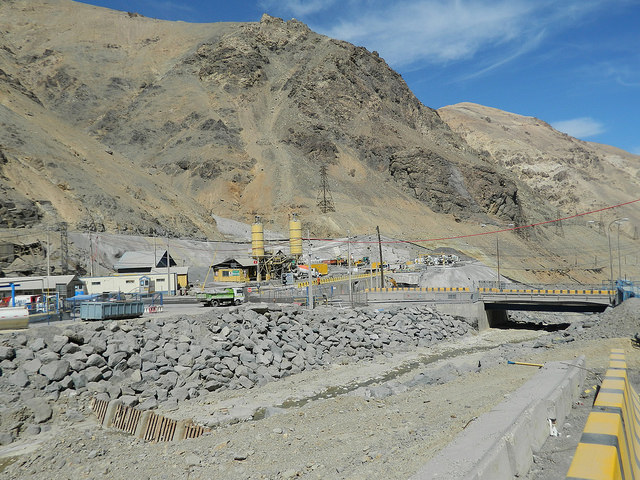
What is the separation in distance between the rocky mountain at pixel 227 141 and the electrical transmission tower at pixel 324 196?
1.54 m

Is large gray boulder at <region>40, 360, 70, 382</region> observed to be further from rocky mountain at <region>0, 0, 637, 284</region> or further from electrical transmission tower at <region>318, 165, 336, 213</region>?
electrical transmission tower at <region>318, 165, 336, 213</region>

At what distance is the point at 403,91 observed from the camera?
A: 145m

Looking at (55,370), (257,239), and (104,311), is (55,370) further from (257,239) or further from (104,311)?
(257,239)

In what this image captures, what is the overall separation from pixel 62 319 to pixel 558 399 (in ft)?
86.8

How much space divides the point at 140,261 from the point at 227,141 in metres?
65.6

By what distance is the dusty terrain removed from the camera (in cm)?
884

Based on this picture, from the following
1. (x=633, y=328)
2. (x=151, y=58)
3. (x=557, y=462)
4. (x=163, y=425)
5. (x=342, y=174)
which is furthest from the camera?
(x=151, y=58)

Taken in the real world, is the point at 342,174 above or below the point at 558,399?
above

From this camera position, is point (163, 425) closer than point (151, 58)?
Yes

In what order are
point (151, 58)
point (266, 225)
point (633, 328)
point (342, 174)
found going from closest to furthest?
point (633, 328) → point (266, 225) → point (342, 174) → point (151, 58)

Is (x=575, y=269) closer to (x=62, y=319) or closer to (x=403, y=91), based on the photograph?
(x=403, y=91)

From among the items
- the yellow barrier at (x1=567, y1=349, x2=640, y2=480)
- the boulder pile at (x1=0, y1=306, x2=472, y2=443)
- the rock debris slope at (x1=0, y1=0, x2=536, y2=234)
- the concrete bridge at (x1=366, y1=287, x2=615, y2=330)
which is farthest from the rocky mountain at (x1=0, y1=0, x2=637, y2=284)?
the yellow barrier at (x1=567, y1=349, x2=640, y2=480)

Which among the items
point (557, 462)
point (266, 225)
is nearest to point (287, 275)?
point (266, 225)

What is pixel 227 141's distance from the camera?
117m
